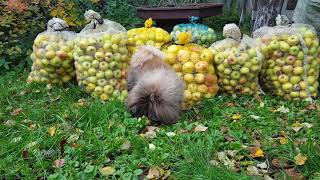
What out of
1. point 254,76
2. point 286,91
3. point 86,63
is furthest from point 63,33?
point 286,91

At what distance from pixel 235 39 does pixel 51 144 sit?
1928mm

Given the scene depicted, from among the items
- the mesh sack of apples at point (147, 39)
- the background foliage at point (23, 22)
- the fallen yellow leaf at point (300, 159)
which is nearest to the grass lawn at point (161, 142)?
the fallen yellow leaf at point (300, 159)

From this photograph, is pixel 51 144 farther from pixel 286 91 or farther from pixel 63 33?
pixel 286 91

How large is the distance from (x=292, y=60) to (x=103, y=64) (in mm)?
1676

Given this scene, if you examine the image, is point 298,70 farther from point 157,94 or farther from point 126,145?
point 126,145


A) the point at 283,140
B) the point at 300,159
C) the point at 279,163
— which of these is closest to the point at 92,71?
the point at 283,140

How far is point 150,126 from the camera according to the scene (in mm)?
3344

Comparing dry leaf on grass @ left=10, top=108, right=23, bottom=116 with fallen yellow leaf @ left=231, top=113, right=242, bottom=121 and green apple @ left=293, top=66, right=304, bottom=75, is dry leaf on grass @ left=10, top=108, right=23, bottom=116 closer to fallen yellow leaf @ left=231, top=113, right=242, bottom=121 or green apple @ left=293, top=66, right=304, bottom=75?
fallen yellow leaf @ left=231, top=113, right=242, bottom=121

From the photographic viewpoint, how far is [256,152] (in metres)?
2.86

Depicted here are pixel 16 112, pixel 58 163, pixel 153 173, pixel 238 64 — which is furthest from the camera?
pixel 238 64

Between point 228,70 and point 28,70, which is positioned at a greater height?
point 228,70

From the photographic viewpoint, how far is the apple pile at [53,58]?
4.15 metres

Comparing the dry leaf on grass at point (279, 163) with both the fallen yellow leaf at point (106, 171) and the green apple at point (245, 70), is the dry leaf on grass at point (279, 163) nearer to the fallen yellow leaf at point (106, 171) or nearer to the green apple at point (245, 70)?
the fallen yellow leaf at point (106, 171)

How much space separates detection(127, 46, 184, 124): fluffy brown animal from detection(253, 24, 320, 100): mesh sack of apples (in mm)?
1054
